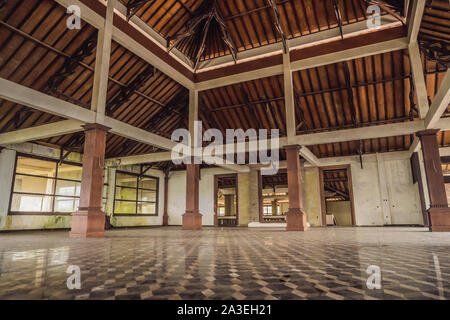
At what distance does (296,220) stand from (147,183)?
1361 cm

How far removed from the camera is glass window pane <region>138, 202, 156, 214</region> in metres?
20.8

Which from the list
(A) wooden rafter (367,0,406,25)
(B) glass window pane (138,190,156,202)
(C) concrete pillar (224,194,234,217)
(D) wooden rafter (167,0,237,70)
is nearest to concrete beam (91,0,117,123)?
(D) wooden rafter (167,0,237,70)

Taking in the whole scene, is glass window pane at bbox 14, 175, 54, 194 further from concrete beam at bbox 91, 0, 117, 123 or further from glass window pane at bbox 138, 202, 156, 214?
concrete beam at bbox 91, 0, 117, 123

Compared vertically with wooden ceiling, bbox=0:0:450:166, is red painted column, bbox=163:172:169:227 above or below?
below

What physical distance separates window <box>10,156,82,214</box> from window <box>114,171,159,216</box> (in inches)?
121

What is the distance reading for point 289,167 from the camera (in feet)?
41.2

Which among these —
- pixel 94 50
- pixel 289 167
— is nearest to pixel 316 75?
pixel 289 167

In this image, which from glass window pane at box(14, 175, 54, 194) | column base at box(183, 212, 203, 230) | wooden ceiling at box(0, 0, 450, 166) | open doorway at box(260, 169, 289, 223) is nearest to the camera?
wooden ceiling at box(0, 0, 450, 166)

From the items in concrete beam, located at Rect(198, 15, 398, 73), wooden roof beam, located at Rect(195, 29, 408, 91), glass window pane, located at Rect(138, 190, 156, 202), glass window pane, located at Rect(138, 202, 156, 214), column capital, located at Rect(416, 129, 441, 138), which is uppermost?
concrete beam, located at Rect(198, 15, 398, 73)

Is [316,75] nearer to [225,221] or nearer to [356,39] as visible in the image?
[356,39]

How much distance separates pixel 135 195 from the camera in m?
20.7

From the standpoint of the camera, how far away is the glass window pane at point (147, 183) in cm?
2130

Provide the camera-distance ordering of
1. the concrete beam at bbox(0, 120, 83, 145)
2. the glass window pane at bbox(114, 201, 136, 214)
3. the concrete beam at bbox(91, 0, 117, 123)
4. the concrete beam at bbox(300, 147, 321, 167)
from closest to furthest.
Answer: the concrete beam at bbox(91, 0, 117, 123) < the concrete beam at bbox(0, 120, 83, 145) < the concrete beam at bbox(300, 147, 321, 167) < the glass window pane at bbox(114, 201, 136, 214)

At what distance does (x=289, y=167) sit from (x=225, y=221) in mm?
14664
